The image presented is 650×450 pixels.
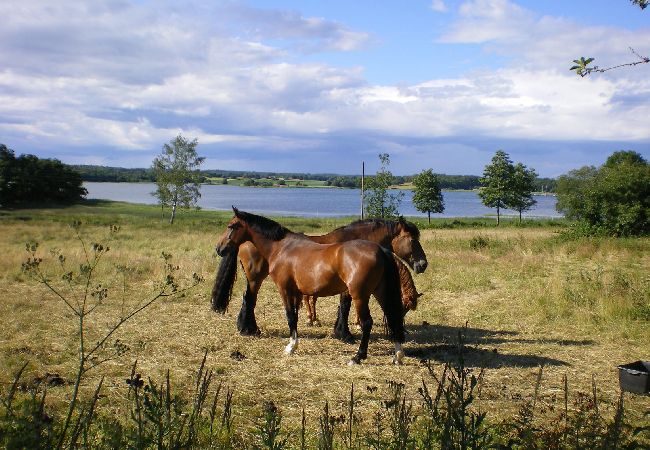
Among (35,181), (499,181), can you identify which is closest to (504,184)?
(499,181)

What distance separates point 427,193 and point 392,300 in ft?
160

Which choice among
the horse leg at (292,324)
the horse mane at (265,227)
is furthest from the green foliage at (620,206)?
the horse leg at (292,324)

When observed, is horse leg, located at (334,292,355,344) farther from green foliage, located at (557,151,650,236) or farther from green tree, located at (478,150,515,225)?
green tree, located at (478,150,515,225)

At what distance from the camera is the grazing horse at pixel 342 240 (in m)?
8.59

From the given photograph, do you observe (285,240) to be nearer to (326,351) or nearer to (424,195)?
(326,351)

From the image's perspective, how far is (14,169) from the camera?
182 ft

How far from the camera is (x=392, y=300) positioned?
23.8 ft

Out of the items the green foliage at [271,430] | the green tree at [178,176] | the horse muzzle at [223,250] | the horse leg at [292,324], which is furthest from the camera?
the green tree at [178,176]

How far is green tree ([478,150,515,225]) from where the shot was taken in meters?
50.6

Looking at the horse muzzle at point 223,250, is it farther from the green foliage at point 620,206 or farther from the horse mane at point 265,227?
the green foliage at point 620,206

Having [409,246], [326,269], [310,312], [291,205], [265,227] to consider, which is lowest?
[291,205]

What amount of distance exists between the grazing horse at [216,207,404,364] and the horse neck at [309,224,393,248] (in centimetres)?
54

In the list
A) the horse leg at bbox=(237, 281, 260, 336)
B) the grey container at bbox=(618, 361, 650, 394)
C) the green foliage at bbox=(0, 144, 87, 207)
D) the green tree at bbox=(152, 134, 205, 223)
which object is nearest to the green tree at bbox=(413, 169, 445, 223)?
the green tree at bbox=(152, 134, 205, 223)

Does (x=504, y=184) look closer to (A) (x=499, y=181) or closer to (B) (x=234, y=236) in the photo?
(A) (x=499, y=181)
